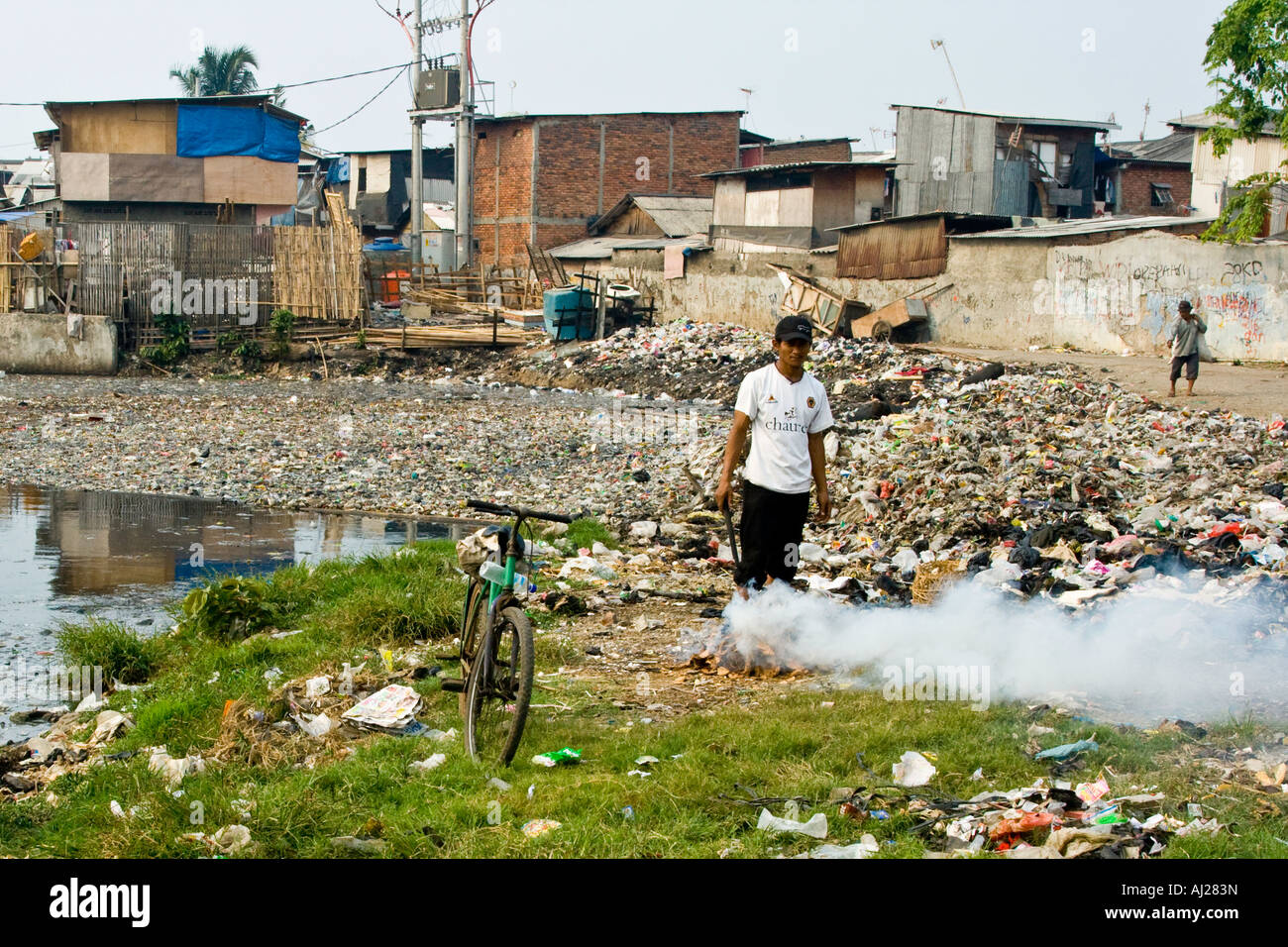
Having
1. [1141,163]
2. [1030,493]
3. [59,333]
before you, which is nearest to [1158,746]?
[1030,493]

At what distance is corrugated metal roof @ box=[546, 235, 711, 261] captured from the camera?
33.6m

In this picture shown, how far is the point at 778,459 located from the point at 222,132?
2942cm

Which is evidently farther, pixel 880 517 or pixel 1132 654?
pixel 880 517

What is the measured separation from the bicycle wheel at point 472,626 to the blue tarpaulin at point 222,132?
29397mm

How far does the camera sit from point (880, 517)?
9.79m

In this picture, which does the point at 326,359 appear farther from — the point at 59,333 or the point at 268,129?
the point at 268,129

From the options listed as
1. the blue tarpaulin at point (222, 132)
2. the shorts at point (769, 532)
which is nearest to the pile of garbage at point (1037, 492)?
the shorts at point (769, 532)

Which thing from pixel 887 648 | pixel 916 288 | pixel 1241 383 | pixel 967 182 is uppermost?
pixel 967 182

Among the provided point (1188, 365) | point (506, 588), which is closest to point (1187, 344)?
point (1188, 365)

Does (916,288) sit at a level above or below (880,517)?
above

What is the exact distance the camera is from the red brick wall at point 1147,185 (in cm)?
3819

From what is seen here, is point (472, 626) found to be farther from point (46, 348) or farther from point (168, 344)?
point (46, 348)

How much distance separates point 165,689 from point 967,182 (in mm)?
31432

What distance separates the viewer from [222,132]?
3112 centimetres
